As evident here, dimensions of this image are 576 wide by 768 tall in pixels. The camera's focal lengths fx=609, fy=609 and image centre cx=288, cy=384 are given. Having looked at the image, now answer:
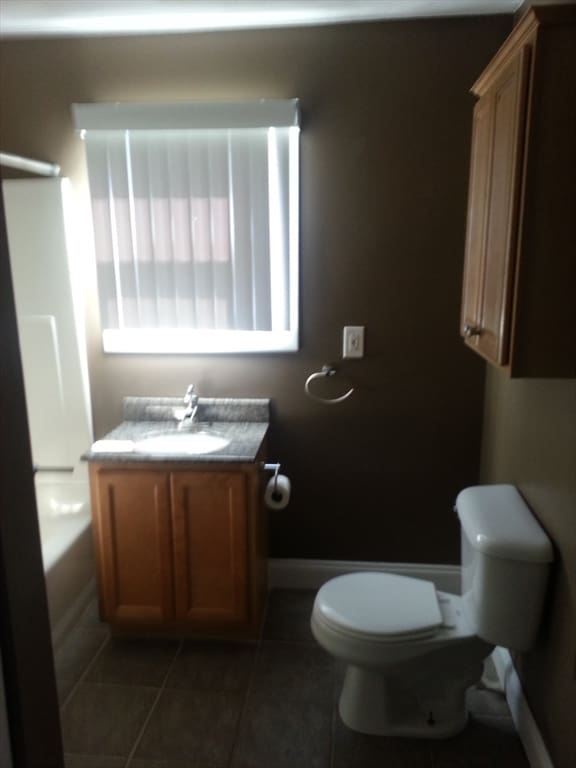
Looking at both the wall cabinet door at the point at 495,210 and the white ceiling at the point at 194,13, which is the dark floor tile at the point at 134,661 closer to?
the wall cabinet door at the point at 495,210

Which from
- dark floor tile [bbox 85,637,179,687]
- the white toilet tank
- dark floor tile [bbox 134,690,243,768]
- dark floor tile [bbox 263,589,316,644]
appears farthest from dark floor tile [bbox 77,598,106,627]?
the white toilet tank

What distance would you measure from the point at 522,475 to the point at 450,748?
0.88 metres

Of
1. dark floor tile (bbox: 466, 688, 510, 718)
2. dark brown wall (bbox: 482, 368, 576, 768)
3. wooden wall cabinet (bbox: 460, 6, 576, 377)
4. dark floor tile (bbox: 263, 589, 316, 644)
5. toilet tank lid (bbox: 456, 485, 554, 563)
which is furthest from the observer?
dark floor tile (bbox: 263, 589, 316, 644)

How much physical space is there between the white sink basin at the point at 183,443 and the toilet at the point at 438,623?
26.8 inches

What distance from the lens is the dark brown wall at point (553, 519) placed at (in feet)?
5.09

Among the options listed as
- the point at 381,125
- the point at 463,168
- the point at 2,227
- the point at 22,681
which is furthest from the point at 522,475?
the point at 2,227

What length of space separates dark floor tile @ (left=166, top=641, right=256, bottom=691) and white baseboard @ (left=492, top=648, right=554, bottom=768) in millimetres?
898

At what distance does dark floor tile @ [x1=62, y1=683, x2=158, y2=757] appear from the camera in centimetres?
189

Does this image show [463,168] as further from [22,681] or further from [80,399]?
[22,681]

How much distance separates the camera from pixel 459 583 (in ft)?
8.75

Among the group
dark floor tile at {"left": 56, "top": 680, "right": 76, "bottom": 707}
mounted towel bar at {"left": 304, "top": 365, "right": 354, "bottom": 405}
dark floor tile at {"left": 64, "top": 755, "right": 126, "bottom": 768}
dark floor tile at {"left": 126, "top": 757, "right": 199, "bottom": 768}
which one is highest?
mounted towel bar at {"left": 304, "top": 365, "right": 354, "bottom": 405}

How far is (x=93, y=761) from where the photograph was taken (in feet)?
6.00

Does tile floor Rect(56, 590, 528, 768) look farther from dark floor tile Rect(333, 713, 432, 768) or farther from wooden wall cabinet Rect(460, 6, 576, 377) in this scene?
wooden wall cabinet Rect(460, 6, 576, 377)

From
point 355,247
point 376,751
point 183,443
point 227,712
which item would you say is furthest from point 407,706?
point 355,247
